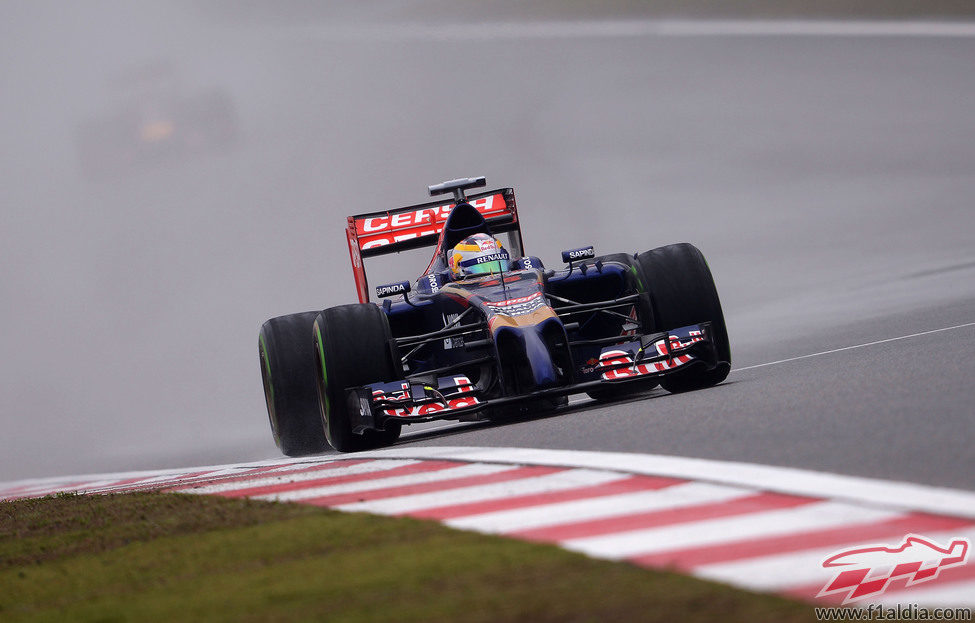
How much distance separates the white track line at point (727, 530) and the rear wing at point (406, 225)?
8.33 m

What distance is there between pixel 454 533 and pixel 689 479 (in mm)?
1020

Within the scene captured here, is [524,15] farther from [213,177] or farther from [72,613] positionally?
[72,613]

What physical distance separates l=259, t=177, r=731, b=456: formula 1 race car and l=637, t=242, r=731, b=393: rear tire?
1 centimetres

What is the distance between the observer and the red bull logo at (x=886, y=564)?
3260 mm

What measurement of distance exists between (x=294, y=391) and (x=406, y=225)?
258cm

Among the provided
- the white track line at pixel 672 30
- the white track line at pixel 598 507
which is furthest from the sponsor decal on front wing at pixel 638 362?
the white track line at pixel 672 30

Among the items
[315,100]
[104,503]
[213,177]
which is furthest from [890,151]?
[104,503]

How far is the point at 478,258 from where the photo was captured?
1054 centimetres

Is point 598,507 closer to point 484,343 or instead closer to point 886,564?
point 886,564

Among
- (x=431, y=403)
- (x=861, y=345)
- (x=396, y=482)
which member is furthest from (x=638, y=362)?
(x=396, y=482)

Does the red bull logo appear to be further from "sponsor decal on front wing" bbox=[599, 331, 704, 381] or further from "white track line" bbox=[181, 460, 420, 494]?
"sponsor decal on front wing" bbox=[599, 331, 704, 381]

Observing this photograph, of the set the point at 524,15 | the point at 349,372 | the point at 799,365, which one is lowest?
the point at 799,365

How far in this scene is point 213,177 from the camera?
25.8 m

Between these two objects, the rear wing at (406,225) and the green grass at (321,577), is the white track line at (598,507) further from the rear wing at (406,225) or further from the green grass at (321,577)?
the rear wing at (406,225)
